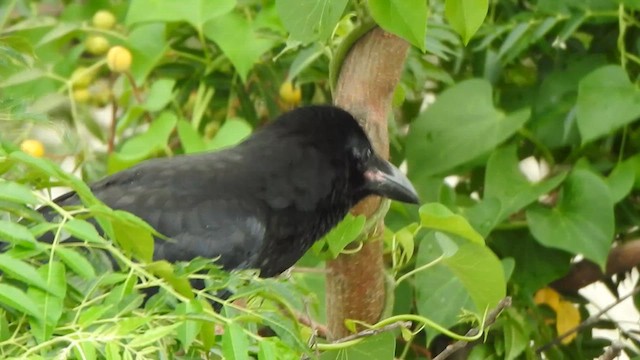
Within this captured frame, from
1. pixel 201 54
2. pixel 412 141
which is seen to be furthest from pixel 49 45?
pixel 412 141

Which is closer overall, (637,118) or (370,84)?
(370,84)

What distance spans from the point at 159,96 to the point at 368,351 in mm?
715

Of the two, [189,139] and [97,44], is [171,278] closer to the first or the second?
[189,139]

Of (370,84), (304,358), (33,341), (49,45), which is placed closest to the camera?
(33,341)

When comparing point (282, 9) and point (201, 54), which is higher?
point (282, 9)

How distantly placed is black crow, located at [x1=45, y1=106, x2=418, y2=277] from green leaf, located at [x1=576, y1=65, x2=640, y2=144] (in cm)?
31

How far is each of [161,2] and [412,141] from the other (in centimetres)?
42

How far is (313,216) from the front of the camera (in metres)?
1.49

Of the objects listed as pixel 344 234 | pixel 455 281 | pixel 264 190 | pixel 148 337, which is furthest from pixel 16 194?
pixel 455 281

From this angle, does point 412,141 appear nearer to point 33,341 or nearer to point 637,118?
point 637,118

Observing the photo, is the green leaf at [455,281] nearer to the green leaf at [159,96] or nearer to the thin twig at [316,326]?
the thin twig at [316,326]

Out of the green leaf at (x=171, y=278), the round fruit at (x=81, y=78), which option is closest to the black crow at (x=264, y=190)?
the green leaf at (x=171, y=278)

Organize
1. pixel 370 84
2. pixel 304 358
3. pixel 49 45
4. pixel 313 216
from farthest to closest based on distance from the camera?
pixel 49 45, pixel 313 216, pixel 370 84, pixel 304 358

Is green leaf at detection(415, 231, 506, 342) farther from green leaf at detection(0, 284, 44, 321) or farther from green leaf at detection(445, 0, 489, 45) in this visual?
green leaf at detection(0, 284, 44, 321)
